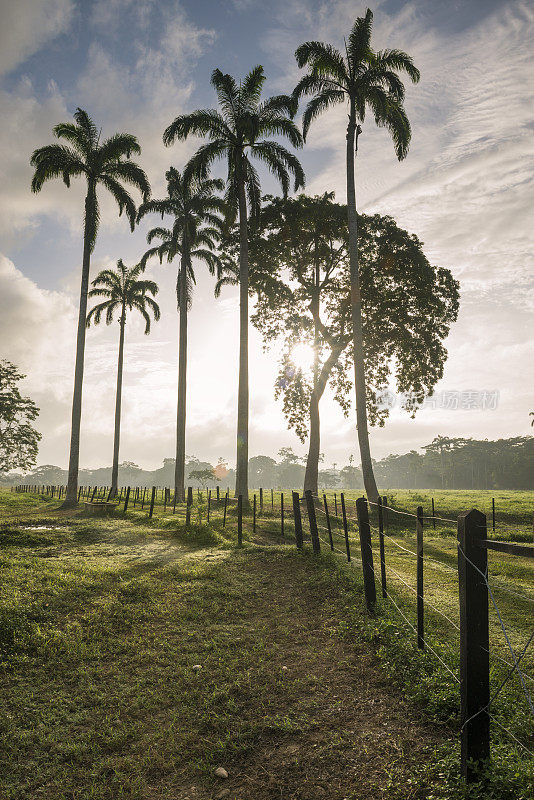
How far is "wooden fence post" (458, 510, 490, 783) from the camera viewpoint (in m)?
3.01

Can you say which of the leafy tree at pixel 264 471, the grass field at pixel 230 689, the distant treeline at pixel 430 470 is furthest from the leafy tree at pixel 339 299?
the leafy tree at pixel 264 471

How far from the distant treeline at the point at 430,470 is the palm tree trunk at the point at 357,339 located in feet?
174

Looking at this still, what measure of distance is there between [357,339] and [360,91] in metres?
11.0

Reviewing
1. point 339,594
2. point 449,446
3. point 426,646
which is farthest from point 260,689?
point 449,446

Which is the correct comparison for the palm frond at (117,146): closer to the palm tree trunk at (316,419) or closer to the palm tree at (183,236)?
the palm tree at (183,236)

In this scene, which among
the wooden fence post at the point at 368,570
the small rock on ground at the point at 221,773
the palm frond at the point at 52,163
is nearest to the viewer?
the small rock on ground at the point at 221,773

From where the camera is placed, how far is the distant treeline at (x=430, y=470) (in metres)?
95.4

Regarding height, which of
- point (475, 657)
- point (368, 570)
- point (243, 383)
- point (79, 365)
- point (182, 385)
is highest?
point (79, 365)

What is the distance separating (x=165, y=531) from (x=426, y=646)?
11055 mm

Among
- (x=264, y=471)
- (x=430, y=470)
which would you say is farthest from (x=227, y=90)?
(x=264, y=471)

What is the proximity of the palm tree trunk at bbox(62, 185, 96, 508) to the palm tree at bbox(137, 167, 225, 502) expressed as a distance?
393 cm

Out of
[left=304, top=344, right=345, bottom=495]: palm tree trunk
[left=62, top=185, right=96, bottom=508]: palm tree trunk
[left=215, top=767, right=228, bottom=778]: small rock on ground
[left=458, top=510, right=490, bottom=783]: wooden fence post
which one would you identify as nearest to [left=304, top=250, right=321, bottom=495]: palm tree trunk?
[left=304, top=344, right=345, bottom=495]: palm tree trunk

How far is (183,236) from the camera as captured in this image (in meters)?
28.6

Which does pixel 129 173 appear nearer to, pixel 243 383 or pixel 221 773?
pixel 243 383
